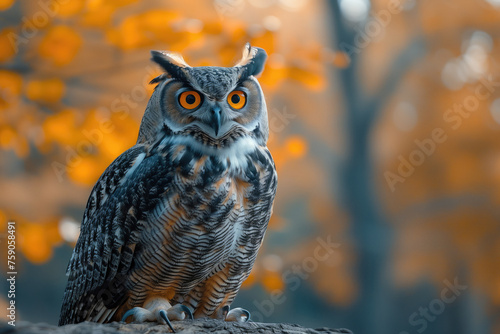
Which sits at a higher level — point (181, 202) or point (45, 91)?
point (45, 91)

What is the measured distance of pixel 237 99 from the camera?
1.07m

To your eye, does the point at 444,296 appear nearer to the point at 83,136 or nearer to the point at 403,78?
the point at 403,78

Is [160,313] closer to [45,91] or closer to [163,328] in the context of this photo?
[163,328]

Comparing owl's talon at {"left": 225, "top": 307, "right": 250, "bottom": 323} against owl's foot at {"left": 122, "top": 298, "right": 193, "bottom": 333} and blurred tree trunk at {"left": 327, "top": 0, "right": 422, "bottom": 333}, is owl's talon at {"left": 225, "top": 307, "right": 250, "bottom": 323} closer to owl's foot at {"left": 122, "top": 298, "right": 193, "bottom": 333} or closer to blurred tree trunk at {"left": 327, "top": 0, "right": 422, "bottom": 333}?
owl's foot at {"left": 122, "top": 298, "right": 193, "bottom": 333}

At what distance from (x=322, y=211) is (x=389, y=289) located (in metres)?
0.65

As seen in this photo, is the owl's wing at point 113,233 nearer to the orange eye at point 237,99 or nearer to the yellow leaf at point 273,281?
the orange eye at point 237,99

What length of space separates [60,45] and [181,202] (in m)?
1.52

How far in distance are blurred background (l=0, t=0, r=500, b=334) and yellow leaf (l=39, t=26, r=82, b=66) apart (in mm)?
120

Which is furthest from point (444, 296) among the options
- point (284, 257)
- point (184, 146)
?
point (184, 146)

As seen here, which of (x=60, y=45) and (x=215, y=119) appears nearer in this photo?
(x=215, y=119)

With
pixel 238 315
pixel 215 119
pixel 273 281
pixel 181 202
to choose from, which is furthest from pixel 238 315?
pixel 273 281

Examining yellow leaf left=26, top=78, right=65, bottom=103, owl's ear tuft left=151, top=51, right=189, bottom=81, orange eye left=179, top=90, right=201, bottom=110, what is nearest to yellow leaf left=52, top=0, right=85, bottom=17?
yellow leaf left=26, top=78, right=65, bottom=103

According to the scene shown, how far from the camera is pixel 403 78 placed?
292 centimetres

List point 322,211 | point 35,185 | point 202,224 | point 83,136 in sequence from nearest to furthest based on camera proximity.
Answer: point 202,224, point 83,136, point 35,185, point 322,211
